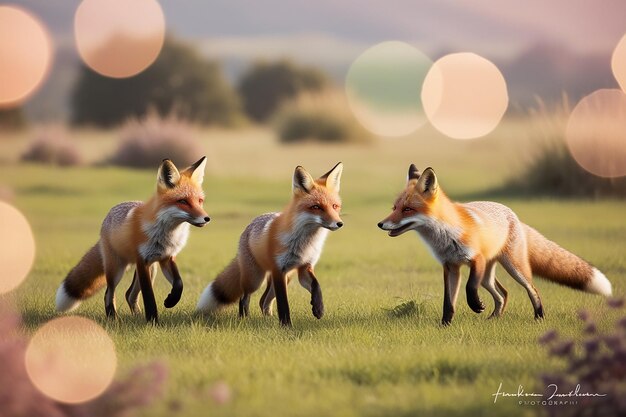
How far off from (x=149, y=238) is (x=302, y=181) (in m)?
1.56

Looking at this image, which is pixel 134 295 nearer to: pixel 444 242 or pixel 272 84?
pixel 444 242

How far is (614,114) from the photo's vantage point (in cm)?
2102

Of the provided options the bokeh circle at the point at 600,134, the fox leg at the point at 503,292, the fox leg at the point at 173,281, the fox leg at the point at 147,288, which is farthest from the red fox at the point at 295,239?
the bokeh circle at the point at 600,134

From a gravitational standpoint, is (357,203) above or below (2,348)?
below

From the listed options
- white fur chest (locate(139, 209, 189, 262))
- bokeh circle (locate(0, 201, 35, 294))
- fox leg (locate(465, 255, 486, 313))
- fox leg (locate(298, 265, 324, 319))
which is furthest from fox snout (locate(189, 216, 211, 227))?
bokeh circle (locate(0, 201, 35, 294))

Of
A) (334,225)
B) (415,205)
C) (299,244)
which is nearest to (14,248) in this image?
(299,244)

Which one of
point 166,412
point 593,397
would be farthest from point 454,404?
point 166,412

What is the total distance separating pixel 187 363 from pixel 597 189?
55.8 feet

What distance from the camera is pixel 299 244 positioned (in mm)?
7039

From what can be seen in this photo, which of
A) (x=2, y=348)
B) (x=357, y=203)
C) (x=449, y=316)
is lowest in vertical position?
(x=357, y=203)

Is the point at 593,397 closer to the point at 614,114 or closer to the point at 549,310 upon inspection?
the point at 549,310

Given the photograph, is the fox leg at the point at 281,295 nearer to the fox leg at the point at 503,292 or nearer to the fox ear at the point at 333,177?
the fox ear at the point at 333,177

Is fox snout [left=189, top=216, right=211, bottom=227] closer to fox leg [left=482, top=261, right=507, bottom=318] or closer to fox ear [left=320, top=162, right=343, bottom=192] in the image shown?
fox ear [left=320, top=162, right=343, bottom=192]

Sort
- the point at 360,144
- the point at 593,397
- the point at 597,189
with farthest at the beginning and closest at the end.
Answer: the point at 360,144
the point at 597,189
the point at 593,397
